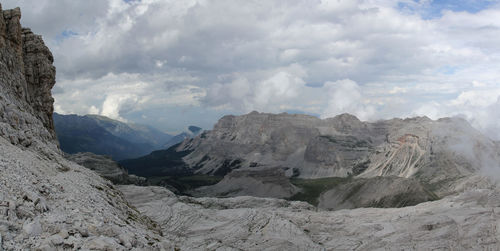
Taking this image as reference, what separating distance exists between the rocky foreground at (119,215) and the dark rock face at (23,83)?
120 millimetres

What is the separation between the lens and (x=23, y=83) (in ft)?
139

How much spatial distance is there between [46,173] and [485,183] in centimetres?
12574

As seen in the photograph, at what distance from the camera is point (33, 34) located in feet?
156

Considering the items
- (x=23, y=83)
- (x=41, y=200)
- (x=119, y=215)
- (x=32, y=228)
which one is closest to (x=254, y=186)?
(x=23, y=83)

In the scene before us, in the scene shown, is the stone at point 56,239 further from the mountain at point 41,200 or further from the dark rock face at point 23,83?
the dark rock face at point 23,83

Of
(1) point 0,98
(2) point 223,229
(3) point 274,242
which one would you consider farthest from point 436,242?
(1) point 0,98

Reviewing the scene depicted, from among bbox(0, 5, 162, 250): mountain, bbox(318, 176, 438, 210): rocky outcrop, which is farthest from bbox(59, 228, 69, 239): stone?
bbox(318, 176, 438, 210): rocky outcrop

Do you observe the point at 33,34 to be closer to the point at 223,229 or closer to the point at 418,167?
the point at 223,229

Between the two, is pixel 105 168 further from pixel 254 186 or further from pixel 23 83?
pixel 23 83

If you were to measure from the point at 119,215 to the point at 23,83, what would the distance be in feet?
92.8

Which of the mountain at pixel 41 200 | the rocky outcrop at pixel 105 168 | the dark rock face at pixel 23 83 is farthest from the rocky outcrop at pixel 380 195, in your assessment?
the mountain at pixel 41 200

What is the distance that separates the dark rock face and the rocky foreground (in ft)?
0.39

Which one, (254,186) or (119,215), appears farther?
(254,186)

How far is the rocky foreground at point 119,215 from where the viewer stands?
51.2 ft
